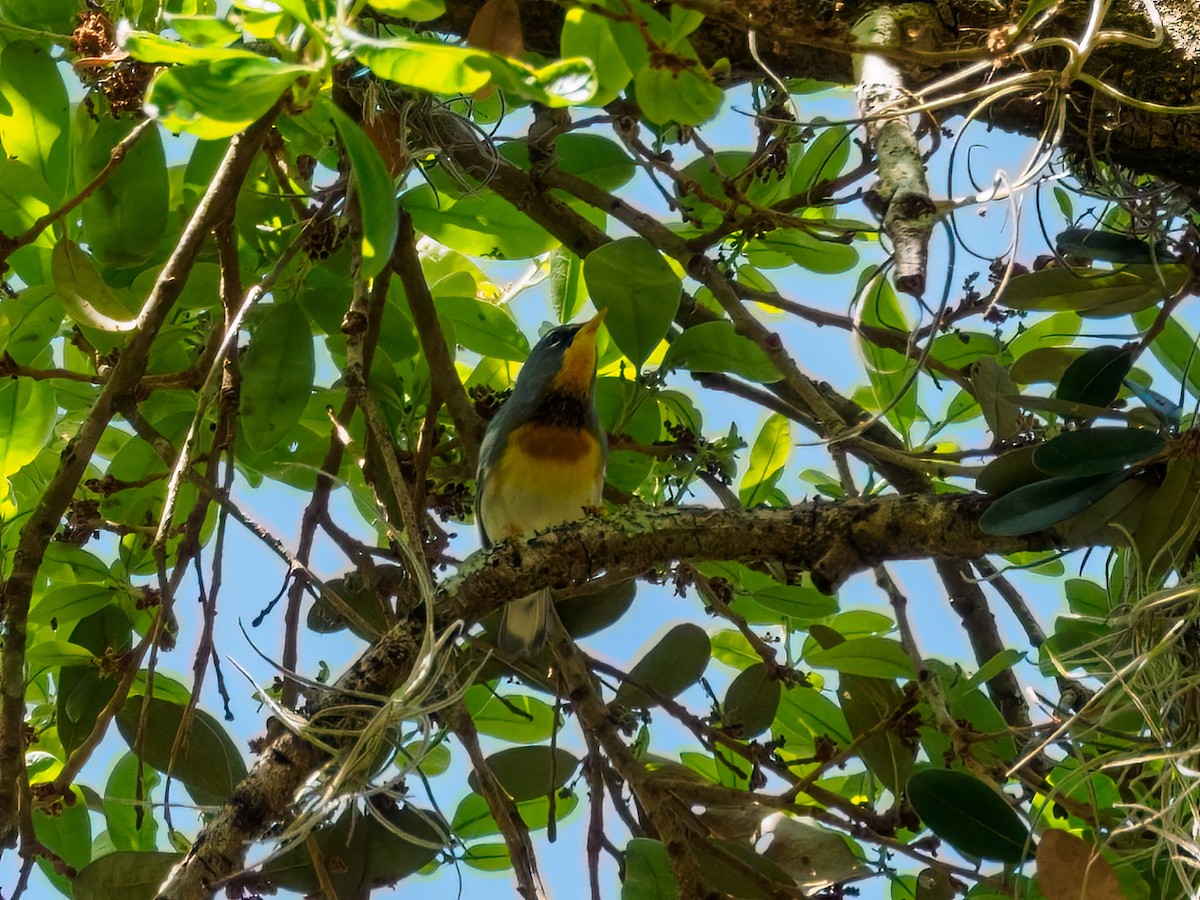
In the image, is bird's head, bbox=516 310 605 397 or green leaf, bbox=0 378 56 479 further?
bird's head, bbox=516 310 605 397

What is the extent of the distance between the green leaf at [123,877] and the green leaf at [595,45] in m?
1.22

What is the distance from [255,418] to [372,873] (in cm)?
72

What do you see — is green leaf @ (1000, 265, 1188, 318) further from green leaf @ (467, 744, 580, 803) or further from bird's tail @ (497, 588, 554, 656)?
green leaf @ (467, 744, 580, 803)

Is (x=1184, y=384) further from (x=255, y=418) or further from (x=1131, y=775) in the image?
(x=255, y=418)

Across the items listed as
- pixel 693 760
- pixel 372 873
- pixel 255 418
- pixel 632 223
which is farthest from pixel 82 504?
pixel 693 760

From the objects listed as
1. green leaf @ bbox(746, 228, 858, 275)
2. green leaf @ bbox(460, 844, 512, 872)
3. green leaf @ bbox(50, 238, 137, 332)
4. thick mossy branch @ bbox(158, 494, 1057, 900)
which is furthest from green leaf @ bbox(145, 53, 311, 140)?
green leaf @ bbox(460, 844, 512, 872)

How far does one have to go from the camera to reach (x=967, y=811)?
4.57 ft

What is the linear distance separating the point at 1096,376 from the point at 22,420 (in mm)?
1686

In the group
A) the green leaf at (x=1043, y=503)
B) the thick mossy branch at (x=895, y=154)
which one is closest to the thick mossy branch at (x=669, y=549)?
the green leaf at (x=1043, y=503)

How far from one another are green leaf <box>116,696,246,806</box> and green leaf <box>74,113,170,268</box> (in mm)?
706

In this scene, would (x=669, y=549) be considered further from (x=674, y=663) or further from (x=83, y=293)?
(x=83, y=293)

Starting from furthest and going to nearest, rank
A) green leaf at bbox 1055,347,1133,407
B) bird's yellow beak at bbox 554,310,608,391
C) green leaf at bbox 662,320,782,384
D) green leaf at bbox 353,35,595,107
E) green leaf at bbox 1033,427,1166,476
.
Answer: bird's yellow beak at bbox 554,310,608,391
green leaf at bbox 662,320,782,384
green leaf at bbox 1055,347,1133,407
green leaf at bbox 1033,427,1166,476
green leaf at bbox 353,35,595,107

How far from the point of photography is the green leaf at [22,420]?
182 cm

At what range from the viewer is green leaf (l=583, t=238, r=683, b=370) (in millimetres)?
1727
